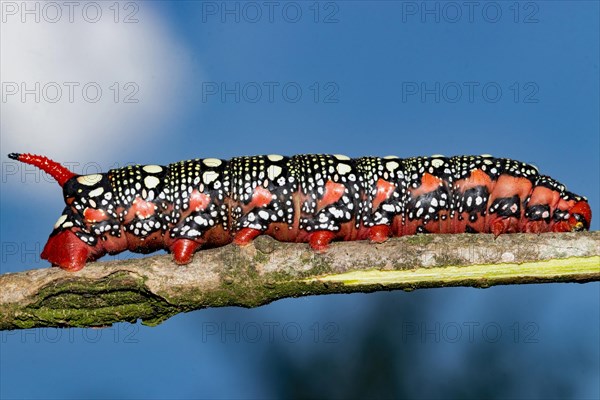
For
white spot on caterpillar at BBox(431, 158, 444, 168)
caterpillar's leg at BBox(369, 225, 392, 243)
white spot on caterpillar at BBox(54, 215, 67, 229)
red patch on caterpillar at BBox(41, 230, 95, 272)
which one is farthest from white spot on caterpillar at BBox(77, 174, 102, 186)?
white spot on caterpillar at BBox(431, 158, 444, 168)

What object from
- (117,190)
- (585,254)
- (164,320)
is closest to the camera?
(585,254)

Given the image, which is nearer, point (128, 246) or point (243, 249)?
point (243, 249)

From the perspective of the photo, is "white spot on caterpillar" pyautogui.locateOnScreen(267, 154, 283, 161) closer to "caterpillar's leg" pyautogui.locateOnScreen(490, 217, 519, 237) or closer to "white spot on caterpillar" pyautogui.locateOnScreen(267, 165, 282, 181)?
"white spot on caterpillar" pyautogui.locateOnScreen(267, 165, 282, 181)

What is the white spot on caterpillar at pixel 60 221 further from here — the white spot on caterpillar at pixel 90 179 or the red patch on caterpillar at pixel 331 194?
the red patch on caterpillar at pixel 331 194

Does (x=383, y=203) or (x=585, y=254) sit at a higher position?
(x=383, y=203)

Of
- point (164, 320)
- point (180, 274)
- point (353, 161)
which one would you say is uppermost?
point (353, 161)

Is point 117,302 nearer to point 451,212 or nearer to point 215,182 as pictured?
point 215,182

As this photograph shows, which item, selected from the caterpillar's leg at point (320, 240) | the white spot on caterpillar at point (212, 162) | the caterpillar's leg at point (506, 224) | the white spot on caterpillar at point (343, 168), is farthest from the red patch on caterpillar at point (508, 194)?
the white spot on caterpillar at point (212, 162)

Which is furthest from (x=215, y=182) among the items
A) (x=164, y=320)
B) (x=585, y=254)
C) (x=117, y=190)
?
(x=585, y=254)
